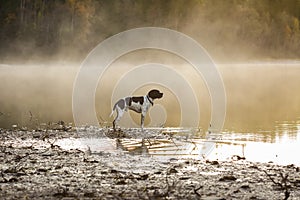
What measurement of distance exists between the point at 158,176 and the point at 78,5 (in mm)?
98553

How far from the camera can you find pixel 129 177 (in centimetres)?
1088

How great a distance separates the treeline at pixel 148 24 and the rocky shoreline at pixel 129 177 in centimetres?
7503

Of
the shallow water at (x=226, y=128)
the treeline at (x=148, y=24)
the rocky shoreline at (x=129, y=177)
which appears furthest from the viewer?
the treeline at (x=148, y=24)

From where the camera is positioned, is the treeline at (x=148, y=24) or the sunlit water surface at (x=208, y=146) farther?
the treeline at (x=148, y=24)

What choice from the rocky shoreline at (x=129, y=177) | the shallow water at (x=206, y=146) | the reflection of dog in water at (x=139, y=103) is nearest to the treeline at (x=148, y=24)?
the reflection of dog in water at (x=139, y=103)

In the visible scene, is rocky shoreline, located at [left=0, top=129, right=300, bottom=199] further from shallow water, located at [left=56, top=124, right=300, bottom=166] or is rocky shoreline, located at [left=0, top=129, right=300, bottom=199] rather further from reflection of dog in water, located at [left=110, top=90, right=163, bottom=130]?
reflection of dog in water, located at [left=110, top=90, right=163, bottom=130]

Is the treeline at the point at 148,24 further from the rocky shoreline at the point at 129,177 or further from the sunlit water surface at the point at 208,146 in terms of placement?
the rocky shoreline at the point at 129,177

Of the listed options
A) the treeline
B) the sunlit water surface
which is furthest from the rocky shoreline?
the treeline

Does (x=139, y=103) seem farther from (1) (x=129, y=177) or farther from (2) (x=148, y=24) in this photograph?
(2) (x=148, y=24)

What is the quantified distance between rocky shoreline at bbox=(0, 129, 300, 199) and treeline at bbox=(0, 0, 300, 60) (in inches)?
2954

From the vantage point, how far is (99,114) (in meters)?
24.0

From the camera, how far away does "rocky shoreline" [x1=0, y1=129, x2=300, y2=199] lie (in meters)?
9.64

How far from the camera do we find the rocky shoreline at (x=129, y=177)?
964 cm

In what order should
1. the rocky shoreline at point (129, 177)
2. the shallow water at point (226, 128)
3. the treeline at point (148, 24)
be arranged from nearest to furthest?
the rocky shoreline at point (129, 177)
the shallow water at point (226, 128)
the treeline at point (148, 24)
